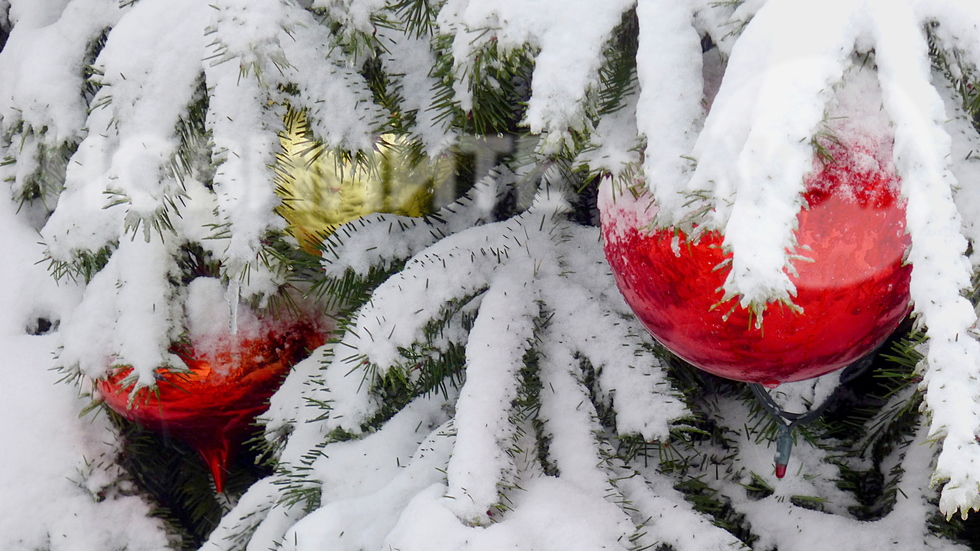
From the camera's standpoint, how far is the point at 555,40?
0.55 m

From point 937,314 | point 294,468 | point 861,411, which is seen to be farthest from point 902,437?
point 294,468

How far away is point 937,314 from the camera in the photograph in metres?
0.43

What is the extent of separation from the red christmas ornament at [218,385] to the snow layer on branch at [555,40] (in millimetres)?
538

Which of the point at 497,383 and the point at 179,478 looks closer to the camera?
the point at 497,383

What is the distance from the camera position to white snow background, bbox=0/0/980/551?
0.43 metres

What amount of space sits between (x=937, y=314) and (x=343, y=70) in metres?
0.57

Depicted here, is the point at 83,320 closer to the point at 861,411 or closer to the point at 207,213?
the point at 207,213

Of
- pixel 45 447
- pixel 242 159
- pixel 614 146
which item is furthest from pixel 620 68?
pixel 45 447

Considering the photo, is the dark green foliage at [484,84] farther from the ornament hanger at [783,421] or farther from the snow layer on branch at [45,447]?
the snow layer on branch at [45,447]

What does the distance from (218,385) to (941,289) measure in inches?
31.9

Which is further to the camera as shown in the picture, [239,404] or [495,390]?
[239,404]

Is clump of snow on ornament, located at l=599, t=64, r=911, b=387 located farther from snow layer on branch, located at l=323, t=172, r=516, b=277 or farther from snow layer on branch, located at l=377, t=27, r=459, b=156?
snow layer on branch, located at l=323, t=172, r=516, b=277

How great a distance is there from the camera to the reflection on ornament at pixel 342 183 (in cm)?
84

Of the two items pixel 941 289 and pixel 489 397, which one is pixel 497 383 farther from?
pixel 941 289
